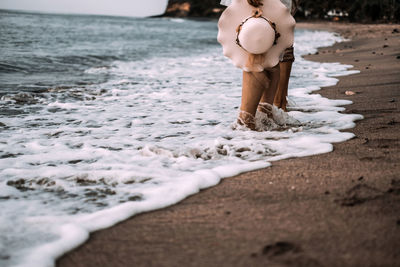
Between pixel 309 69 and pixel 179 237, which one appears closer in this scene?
pixel 179 237

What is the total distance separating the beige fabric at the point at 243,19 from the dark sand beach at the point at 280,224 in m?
0.96

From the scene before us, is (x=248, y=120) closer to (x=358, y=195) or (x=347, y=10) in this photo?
(x=358, y=195)

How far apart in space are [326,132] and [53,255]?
7.63 ft

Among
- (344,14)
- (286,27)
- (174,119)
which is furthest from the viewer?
(344,14)

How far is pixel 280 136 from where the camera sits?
9.93 feet

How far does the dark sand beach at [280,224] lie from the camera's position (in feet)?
4.49

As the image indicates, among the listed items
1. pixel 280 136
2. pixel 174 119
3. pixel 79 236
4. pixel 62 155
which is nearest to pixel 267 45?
pixel 280 136

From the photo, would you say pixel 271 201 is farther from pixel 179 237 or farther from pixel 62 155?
pixel 62 155

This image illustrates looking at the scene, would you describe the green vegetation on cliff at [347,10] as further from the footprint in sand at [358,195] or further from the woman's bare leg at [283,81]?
the footprint in sand at [358,195]

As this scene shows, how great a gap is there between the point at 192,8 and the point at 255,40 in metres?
137

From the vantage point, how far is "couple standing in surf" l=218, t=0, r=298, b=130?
2861 millimetres

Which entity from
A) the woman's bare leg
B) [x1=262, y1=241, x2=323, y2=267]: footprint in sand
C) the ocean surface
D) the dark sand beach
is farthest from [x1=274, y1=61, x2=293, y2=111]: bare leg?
[x1=262, y1=241, x2=323, y2=267]: footprint in sand

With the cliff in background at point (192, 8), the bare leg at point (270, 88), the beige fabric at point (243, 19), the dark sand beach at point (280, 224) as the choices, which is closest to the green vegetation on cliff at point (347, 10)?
the cliff in background at point (192, 8)

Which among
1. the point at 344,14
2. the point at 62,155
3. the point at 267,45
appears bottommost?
the point at 62,155
